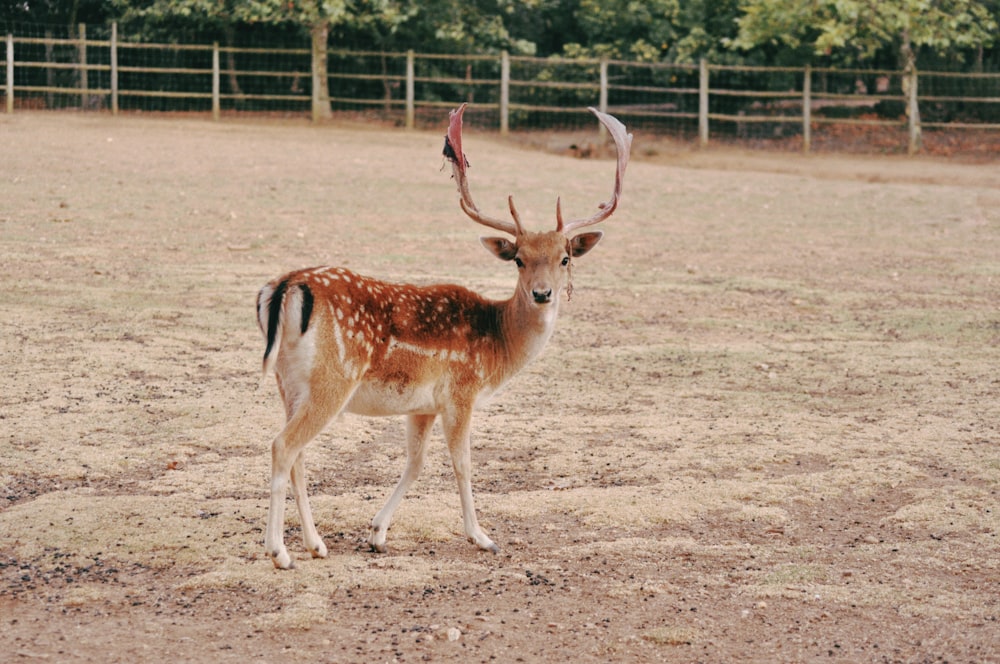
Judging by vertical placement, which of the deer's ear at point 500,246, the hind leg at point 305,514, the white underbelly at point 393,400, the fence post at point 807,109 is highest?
the fence post at point 807,109

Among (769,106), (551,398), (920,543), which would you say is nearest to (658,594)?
(920,543)

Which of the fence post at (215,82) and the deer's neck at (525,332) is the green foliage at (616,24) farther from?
the deer's neck at (525,332)

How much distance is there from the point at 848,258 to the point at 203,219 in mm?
6648

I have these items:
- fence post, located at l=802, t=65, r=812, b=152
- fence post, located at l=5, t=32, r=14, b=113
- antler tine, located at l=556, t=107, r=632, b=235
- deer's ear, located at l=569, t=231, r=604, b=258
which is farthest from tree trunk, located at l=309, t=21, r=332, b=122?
deer's ear, located at l=569, t=231, r=604, b=258

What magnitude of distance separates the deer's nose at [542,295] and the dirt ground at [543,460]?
0.99 m

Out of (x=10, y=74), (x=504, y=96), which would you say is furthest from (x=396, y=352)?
(x=504, y=96)

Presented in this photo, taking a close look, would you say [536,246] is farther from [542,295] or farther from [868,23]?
[868,23]

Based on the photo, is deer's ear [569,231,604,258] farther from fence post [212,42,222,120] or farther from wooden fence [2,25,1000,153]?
fence post [212,42,222,120]

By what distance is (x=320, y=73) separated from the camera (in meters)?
25.6

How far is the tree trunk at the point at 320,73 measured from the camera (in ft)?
83.1

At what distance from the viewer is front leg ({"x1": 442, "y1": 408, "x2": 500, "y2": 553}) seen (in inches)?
220

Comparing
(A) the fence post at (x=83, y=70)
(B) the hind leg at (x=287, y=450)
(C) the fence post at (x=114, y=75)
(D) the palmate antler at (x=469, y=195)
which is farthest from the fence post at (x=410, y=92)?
(B) the hind leg at (x=287, y=450)

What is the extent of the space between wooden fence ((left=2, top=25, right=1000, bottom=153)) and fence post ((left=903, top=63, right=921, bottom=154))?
0.04 metres

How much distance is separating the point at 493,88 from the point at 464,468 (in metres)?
22.9
